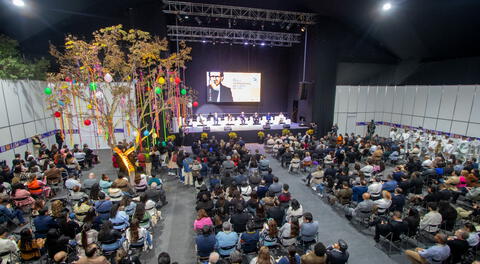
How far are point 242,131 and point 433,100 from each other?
10287mm

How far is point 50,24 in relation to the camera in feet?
37.8

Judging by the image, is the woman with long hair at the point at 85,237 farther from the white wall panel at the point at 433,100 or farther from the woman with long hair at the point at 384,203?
the white wall panel at the point at 433,100

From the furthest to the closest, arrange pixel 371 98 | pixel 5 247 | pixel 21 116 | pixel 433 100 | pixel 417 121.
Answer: pixel 371 98, pixel 417 121, pixel 433 100, pixel 21 116, pixel 5 247

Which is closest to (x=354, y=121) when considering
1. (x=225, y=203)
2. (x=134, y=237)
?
(x=225, y=203)

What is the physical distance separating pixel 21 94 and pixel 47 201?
5482 mm

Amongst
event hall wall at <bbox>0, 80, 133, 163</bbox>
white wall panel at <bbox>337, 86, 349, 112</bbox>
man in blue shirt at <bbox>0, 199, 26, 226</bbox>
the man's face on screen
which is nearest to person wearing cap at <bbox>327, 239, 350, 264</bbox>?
man in blue shirt at <bbox>0, 199, 26, 226</bbox>

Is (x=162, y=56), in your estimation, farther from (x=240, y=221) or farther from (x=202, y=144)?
(x=240, y=221)

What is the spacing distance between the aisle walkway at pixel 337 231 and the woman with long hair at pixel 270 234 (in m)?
1.58

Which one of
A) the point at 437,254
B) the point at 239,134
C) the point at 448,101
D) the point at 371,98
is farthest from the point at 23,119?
the point at 448,101

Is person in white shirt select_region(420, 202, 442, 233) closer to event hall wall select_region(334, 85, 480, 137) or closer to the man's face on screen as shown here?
event hall wall select_region(334, 85, 480, 137)

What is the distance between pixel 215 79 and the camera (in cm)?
1675

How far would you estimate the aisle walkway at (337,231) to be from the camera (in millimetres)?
5070

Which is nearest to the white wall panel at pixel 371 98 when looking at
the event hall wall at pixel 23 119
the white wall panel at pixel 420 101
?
the white wall panel at pixel 420 101

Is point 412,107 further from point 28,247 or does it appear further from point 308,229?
point 28,247
